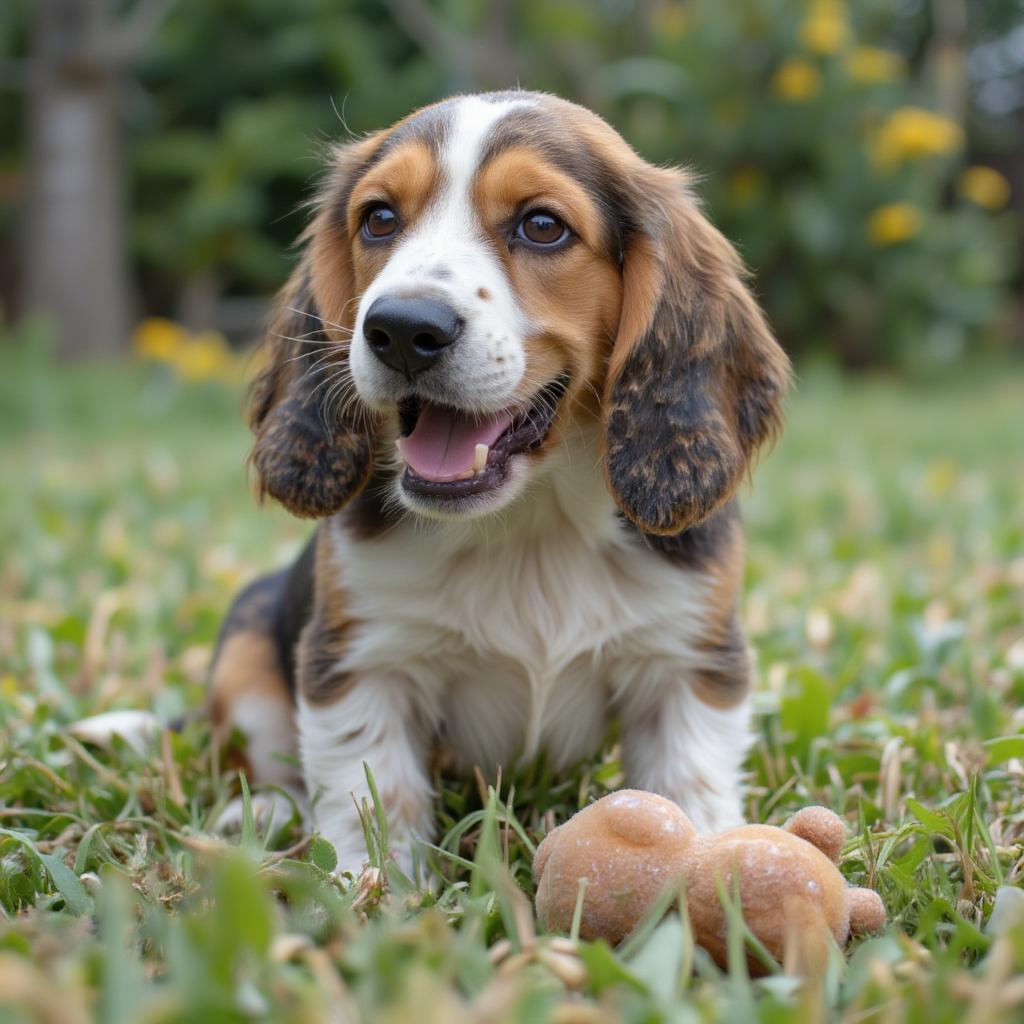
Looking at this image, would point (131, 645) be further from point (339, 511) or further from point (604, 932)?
point (604, 932)

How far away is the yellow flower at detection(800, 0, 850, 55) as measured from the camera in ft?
42.0

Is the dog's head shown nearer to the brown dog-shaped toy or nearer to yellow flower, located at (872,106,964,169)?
the brown dog-shaped toy

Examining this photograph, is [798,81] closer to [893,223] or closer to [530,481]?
[893,223]

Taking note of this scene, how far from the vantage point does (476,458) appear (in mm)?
2963

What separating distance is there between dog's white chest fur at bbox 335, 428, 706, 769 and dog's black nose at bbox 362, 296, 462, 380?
1.78 ft

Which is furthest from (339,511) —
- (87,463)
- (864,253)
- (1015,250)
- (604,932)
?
(1015,250)

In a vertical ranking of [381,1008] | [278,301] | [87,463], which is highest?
[278,301]

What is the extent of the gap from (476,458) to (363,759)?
0.77m

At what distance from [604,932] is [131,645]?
294cm

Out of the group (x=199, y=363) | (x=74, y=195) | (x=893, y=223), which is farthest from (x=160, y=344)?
(x=893, y=223)

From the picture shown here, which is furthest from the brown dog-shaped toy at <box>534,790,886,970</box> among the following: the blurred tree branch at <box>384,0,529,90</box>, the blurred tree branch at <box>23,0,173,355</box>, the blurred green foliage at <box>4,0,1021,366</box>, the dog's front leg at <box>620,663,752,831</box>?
the blurred tree branch at <box>23,0,173,355</box>

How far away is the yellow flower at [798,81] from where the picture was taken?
12.7 m

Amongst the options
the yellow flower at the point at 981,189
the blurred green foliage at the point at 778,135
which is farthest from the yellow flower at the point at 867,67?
the yellow flower at the point at 981,189

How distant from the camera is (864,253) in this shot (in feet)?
43.4
